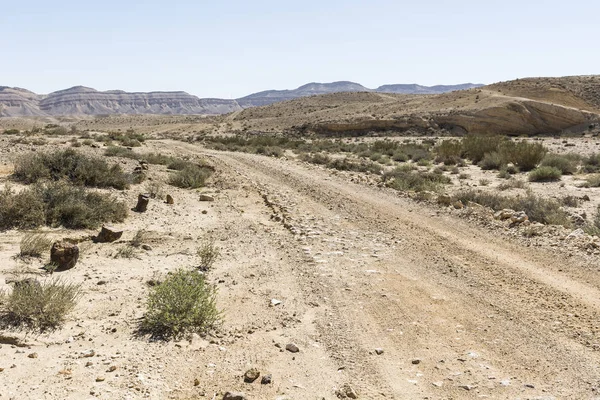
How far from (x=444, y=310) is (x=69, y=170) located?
34.1 ft

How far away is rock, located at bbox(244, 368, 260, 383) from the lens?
185 inches

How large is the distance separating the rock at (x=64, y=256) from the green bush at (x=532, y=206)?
9.27 metres

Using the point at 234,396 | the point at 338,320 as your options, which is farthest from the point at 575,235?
the point at 234,396

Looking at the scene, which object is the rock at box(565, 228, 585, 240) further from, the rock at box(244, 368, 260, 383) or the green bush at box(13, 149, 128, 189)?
the green bush at box(13, 149, 128, 189)

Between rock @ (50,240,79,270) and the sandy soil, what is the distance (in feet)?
0.55

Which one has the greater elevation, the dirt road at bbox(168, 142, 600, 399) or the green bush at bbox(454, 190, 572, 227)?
the green bush at bbox(454, 190, 572, 227)

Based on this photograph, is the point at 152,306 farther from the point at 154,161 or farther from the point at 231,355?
the point at 154,161

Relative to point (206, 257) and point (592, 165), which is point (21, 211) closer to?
point (206, 257)

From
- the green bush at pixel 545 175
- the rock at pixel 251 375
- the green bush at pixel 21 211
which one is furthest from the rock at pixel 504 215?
the green bush at pixel 21 211

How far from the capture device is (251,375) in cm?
472

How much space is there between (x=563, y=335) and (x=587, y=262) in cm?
287

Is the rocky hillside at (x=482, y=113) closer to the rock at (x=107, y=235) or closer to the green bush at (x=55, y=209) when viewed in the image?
the green bush at (x=55, y=209)

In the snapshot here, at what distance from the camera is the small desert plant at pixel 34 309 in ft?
→ 17.7

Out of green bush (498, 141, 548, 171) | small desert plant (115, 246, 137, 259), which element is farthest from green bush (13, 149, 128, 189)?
green bush (498, 141, 548, 171)
